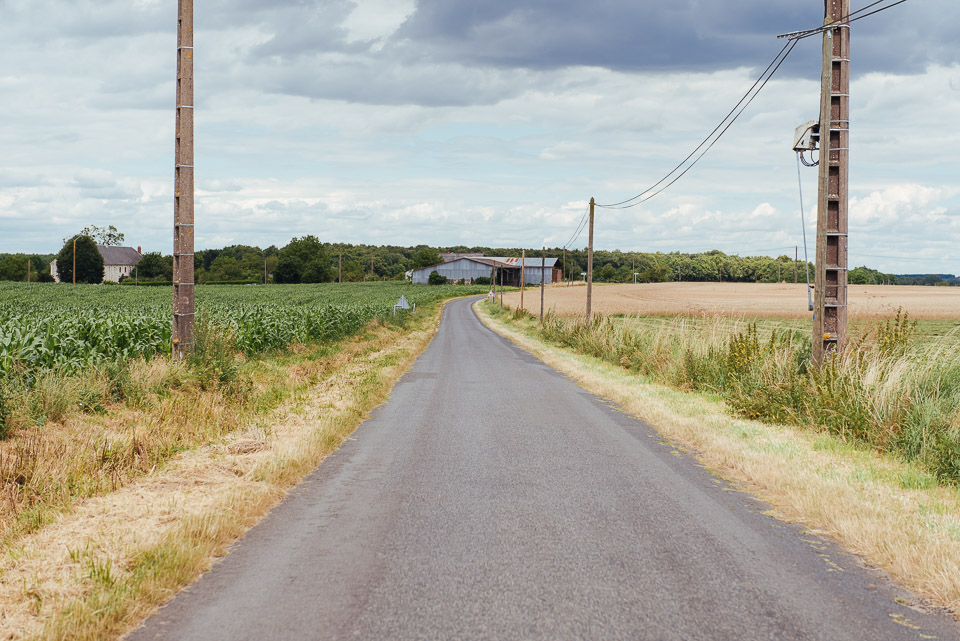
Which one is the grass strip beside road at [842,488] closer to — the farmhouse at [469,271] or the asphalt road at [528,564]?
the asphalt road at [528,564]

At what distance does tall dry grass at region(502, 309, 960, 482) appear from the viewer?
28.3ft

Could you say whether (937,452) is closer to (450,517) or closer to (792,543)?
(792,543)

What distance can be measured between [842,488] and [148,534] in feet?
20.4

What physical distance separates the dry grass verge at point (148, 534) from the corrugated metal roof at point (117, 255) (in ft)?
513

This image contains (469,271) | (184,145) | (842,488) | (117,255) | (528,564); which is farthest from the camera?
(117,255)

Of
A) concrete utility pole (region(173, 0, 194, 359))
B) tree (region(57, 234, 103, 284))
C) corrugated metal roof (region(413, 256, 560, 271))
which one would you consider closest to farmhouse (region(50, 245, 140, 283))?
tree (region(57, 234, 103, 284))

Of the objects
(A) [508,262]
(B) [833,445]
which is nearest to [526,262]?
(A) [508,262]

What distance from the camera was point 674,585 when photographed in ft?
15.5

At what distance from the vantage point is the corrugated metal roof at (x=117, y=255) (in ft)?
489

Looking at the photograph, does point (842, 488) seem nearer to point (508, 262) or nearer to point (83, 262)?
point (83, 262)

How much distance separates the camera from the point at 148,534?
5520 mm

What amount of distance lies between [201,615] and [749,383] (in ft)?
34.3

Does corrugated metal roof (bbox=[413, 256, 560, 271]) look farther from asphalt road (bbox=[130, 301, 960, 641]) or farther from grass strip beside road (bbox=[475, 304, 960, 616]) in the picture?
asphalt road (bbox=[130, 301, 960, 641])

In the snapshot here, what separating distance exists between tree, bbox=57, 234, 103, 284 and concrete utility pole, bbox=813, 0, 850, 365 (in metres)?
129
